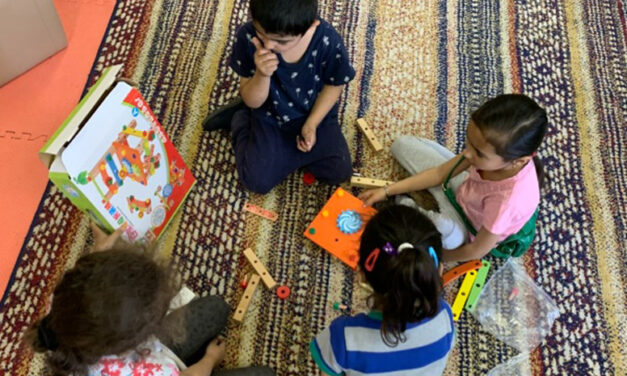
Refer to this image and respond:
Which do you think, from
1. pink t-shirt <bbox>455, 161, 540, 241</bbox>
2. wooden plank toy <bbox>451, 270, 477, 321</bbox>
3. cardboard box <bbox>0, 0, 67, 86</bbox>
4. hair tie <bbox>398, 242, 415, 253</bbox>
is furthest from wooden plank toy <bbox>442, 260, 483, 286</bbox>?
cardboard box <bbox>0, 0, 67, 86</bbox>

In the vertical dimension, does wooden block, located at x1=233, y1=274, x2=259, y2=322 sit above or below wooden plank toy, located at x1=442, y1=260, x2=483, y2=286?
above

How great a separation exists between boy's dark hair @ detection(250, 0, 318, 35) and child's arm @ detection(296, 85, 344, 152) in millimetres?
281

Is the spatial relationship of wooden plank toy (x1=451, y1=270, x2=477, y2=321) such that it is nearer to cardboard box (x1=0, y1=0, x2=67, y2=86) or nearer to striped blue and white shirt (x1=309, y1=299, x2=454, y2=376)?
striped blue and white shirt (x1=309, y1=299, x2=454, y2=376)

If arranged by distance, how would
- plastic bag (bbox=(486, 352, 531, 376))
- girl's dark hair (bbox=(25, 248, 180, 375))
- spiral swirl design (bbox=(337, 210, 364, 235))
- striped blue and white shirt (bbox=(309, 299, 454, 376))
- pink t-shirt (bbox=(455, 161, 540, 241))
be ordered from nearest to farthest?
1. girl's dark hair (bbox=(25, 248, 180, 375))
2. striped blue and white shirt (bbox=(309, 299, 454, 376))
3. pink t-shirt (bbox=(455, 161, 540, 241))
4. plastic bag (bbox=(486, 352, 531, 376))
5. spiral swirl design (bbox=(337, 210, 364, 235))

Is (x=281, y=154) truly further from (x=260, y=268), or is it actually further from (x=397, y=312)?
(x=397, y=312)

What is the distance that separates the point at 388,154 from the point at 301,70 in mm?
400

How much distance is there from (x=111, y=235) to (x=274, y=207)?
42cm

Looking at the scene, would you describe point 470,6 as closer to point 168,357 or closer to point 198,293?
point 198,293

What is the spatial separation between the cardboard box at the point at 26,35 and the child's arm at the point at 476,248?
4.08ft

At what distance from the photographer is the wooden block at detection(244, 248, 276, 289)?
1207mm

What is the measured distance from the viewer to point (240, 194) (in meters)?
1.33

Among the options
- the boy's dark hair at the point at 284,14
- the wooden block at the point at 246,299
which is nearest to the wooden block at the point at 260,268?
the wooden block at the point at 246,299

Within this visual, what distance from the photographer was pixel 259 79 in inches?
42.4

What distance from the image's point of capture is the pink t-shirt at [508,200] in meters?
1.00
